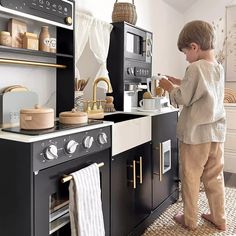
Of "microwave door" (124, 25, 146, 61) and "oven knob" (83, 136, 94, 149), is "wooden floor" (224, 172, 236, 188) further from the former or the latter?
"oven knob" (83, 136, 94, 149)

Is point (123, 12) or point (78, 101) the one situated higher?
point (123, 12)

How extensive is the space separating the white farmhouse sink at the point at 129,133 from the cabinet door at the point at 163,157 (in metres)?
0.14

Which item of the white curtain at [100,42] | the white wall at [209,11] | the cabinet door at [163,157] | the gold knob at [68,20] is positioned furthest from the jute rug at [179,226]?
the white wall at [209,11]

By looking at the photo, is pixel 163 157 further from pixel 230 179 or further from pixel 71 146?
pixel 230 179

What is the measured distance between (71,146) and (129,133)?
60 cm

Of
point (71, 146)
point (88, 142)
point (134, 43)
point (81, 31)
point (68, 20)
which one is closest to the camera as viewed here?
point (71, 146)

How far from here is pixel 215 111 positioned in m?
2.08

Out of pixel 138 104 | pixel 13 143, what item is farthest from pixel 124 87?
pixel 13 143

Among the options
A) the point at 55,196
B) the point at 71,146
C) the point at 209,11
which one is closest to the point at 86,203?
the point at 55,196

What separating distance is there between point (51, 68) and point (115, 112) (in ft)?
2.06

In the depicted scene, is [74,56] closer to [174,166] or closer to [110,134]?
[110,134]

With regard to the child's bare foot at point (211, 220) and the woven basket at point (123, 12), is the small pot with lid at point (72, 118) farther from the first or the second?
the child's bare foot at point (211, 220)

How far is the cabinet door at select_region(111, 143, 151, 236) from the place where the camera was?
181cm

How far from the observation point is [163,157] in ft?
8.02
